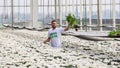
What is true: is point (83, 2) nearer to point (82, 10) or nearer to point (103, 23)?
point (82, 10)

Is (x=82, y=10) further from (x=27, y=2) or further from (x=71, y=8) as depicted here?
(x=27, y=2)

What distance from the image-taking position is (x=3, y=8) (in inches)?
1896

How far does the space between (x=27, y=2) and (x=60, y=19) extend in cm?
763

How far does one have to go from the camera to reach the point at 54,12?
152ft

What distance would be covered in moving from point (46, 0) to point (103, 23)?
31.0 ft

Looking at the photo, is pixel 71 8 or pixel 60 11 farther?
pixel 71 8

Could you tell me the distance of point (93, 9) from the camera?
150 feet

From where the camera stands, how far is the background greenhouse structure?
42.9 m

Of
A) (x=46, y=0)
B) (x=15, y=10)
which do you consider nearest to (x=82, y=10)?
(x=46, y=0)

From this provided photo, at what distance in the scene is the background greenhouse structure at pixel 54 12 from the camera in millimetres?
42875

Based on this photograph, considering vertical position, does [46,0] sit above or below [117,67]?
above

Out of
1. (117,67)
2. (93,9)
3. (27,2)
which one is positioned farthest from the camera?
(27,2)

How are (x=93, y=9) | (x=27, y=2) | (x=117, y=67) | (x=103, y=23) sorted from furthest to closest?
(x=27, y=2), (x=93, y=9), (x=103, y=23), (x=117, y=67)

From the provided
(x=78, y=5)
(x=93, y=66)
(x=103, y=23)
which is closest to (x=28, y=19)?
(x=78, y=5)
